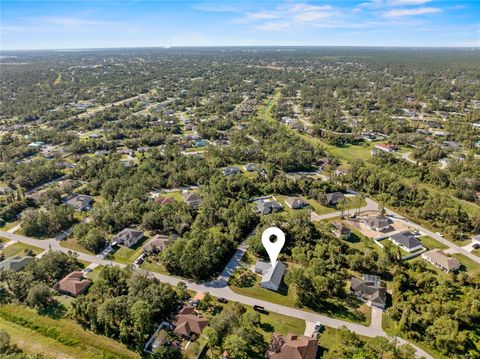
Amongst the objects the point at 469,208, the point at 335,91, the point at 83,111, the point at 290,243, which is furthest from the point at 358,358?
the point at 335,91

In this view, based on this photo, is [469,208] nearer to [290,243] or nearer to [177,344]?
[290,243]

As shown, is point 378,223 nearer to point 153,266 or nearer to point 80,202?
point 153,266

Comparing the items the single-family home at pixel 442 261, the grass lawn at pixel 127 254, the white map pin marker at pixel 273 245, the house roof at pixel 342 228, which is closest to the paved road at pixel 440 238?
the single-family home at pixel 442 261

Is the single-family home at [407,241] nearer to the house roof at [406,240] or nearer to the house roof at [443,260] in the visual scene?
the house roof at [406,240]

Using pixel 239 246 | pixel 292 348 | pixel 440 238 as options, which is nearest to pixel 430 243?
pixel 440 238

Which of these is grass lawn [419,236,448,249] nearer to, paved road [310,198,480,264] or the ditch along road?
paved road [310,198,480,264]

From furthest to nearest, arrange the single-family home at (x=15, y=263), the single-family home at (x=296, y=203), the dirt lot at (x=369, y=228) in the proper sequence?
the single-family home at (x=296, y=203) → the dirt lot at (x=369, y=228) → the single-family home at (x=15, y=263)
